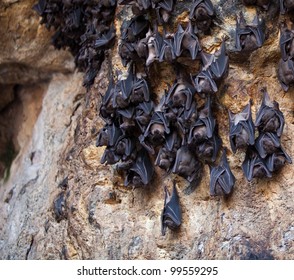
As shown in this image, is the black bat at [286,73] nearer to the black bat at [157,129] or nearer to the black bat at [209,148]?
the black bat at [209,148]

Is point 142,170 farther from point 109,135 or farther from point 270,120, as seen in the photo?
point 270,120

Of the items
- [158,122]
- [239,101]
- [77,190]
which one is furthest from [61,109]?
[239,101]

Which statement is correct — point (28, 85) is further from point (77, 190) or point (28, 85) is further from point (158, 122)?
point (158, 122)

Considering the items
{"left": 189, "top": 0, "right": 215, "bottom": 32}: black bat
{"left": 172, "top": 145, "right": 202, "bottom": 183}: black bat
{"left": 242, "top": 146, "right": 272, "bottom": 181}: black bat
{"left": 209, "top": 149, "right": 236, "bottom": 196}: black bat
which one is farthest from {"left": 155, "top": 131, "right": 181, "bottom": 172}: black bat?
{"left": 189, "top": 0, "right": 215, "bottom": 32}: black bat

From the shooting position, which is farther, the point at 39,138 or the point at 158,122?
the point at 39,138
